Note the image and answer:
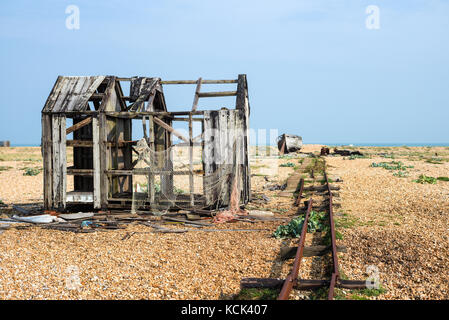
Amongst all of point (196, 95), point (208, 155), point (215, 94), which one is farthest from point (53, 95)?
point (208, 155)

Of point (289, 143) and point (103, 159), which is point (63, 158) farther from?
point (289, 143)

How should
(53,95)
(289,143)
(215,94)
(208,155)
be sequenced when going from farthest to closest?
(289,143), (215,94), (53,95), (208,155)

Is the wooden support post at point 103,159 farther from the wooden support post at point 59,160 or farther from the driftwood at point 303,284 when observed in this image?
the driftwood at point 303,284

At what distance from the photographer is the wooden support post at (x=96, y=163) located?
13.8 meters

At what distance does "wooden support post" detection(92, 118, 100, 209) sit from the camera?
1379 centimetres

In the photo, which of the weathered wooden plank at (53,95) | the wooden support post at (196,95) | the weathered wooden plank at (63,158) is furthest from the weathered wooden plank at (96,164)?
the wooden support post at (196,95)

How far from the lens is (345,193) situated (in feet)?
56.5

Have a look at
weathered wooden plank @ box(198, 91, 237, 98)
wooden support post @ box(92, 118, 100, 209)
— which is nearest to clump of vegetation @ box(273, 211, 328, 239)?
weathered wooden plank @ box(198, 91, 237, 98)

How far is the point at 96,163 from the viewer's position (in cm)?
1382

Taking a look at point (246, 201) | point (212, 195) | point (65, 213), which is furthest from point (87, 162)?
point (246, 201)

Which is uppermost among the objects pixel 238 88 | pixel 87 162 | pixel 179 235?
pixel 238 88

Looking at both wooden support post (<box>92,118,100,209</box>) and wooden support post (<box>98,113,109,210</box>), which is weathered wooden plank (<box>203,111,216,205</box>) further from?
wooden support post (<box>92,118,100,209</box>)

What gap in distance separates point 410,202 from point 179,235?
9257mm
